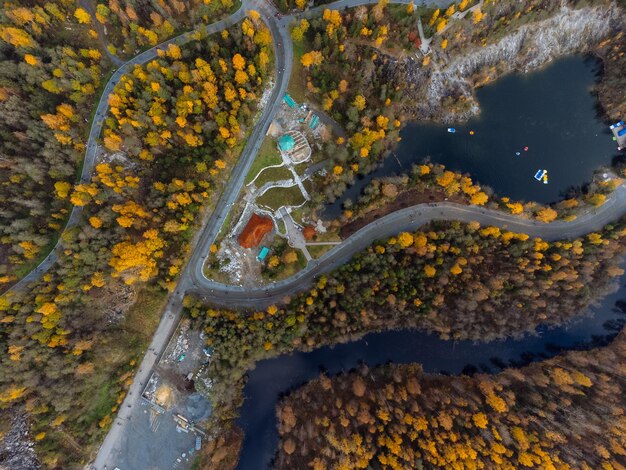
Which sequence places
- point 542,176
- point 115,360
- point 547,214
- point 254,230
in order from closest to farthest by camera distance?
point 115,360
point 254,230
point 547,214
point 542,176

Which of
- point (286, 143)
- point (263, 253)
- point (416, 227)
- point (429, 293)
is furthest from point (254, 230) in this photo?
point (429, 293)

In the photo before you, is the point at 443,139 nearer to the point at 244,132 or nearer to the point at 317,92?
the point at 317,92

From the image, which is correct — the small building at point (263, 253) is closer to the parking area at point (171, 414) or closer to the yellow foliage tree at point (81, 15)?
the parking area at point (171, 414)

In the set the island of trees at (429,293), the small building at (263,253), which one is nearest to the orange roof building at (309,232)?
the small building at (263,253)

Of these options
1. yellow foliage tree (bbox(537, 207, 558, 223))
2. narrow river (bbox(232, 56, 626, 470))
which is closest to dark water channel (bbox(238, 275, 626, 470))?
narrow river (bbox(232, 56, 626, 470))

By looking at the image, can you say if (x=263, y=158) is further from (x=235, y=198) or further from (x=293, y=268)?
(x=293, y=268)

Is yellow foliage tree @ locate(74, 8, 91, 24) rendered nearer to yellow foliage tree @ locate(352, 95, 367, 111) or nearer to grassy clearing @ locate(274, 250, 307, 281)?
yellow foliage tree @ locate(352, 95, 367, 111)

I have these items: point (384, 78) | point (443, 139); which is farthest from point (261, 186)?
point (443, 139)
